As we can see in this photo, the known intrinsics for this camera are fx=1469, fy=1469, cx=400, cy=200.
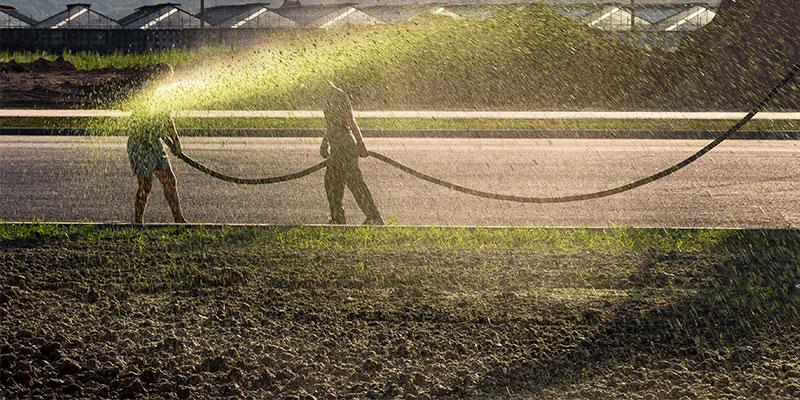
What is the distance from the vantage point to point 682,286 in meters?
8.96

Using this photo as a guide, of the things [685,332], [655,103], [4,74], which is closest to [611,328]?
[685,332]

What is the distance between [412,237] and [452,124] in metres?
11.1

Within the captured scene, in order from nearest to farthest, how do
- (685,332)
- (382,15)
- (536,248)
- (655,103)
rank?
(685,332), (536,248), (655,103), (382,15)

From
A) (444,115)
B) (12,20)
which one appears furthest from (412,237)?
(12,20)

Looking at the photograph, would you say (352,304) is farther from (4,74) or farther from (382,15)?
(382,15)

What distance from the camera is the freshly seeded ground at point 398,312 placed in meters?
6.53

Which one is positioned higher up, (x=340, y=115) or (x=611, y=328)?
(x=340, y=115)

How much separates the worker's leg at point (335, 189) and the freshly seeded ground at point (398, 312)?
68cm

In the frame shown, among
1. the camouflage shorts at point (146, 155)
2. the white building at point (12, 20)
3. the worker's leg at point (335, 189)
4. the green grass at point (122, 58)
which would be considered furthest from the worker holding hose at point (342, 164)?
the white building at point (12, 20)

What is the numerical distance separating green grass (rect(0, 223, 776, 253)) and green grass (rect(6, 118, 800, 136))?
10039mm

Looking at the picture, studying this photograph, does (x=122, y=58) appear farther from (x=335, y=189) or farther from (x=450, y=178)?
(x=335, y=189)

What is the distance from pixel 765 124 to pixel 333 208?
1160 cm

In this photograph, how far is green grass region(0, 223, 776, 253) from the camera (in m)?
10.3

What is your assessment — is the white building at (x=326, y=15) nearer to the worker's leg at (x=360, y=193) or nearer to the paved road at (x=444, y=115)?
the paved road at (x=444, y=115)
